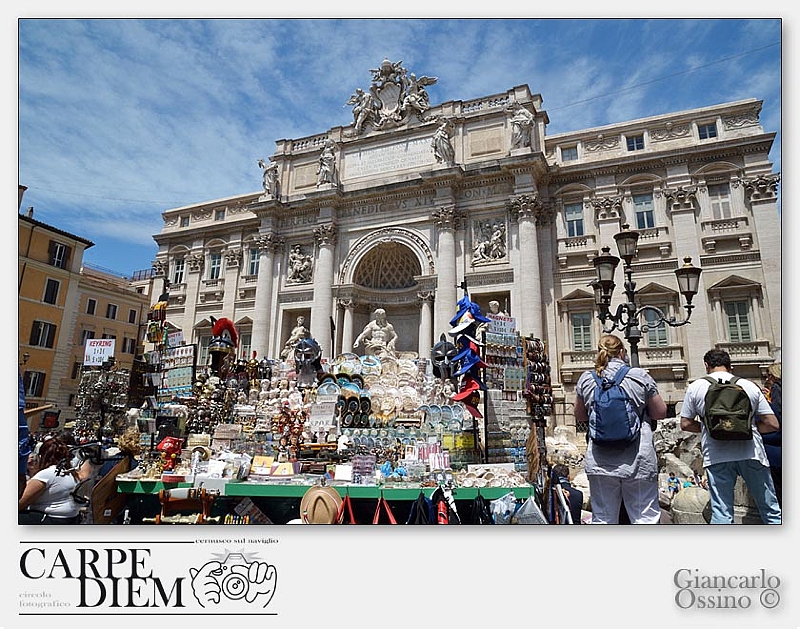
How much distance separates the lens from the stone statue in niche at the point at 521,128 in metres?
16.6

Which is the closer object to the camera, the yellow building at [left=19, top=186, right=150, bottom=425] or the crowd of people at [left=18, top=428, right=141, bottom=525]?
the crowd of people at [left=18, top=428, right=141, bottom=525]

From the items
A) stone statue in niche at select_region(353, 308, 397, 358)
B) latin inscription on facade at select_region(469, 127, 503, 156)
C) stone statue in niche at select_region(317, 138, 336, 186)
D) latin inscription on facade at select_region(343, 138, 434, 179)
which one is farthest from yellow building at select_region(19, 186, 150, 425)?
latin inscription on facade at select_region(469, 127, 503, 156)

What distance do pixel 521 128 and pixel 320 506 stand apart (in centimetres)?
1473

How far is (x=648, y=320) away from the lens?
52.2ft

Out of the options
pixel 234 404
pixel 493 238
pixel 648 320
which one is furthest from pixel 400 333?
pixel 648 320

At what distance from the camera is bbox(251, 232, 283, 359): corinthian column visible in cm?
1962

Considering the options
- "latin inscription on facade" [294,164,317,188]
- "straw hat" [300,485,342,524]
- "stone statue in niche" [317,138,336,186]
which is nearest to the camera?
"straw hat" [300,485,342,524]

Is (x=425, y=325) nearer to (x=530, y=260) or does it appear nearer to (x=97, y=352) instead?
(x=530, y=260)

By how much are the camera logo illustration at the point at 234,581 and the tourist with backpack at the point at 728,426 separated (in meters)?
4.21

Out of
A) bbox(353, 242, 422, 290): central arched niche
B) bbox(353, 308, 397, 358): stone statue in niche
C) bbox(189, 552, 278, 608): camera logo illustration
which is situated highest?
bbox(353, 242, 422, 290): central arched niche

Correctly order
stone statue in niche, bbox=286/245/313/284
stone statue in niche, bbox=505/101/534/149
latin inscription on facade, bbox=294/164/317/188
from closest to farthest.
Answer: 1. stone statue in niche, bbox=505/101/534/149
2. stone statue in niche, bbox=286/245/313/284
3. latin inscription on facade, bbox=294/164/317/188

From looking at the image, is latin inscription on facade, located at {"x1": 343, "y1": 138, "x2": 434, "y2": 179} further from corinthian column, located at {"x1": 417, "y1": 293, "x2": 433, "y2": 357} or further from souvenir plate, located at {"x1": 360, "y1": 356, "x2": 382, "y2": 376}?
souvenir plate, located at {"x1": 360, "y1": 356, "x2": 382, "y2": 376}

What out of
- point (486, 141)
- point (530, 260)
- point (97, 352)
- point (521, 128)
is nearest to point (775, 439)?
point (530, 260)

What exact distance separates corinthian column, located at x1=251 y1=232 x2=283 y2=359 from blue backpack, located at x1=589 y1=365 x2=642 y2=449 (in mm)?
17057
